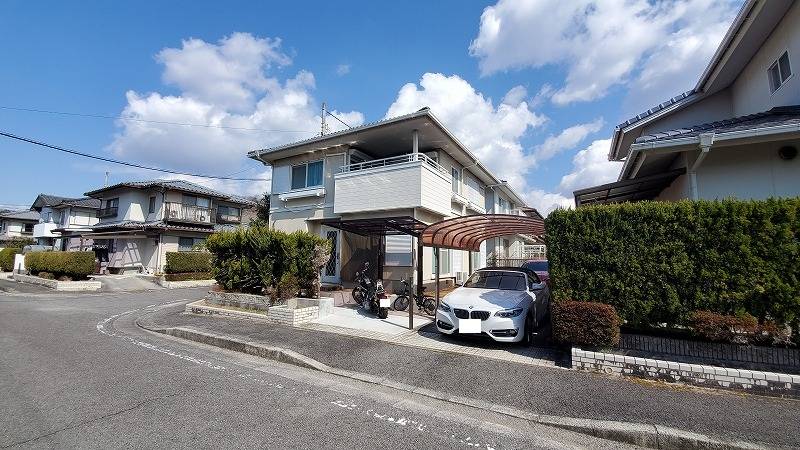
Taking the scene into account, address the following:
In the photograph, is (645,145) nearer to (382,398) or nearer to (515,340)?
(515,340)

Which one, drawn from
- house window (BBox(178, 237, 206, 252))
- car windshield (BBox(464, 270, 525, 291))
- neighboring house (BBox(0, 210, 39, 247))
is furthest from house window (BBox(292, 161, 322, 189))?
neighboring house (BBox(0, 210, 39, 247))

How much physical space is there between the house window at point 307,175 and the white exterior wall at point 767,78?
14.1 meters

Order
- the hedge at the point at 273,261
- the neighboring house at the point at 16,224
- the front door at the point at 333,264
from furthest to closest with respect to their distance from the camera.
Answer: the neighboring house at the point at 16,224 → the front door at the point at 333,264 → the hedge at the point at 273,261

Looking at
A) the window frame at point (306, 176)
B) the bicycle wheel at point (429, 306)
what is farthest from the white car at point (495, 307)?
the window frame at point (306, 176)

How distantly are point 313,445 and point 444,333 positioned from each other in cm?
447

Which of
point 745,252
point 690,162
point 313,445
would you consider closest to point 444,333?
point 313,445

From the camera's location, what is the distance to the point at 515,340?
22.1 feet

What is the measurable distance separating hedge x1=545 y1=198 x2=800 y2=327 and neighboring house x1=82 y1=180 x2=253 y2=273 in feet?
84.7

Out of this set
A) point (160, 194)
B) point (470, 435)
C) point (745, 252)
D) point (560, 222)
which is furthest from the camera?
point (160, 194)

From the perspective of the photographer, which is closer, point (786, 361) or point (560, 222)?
point (786, 361)

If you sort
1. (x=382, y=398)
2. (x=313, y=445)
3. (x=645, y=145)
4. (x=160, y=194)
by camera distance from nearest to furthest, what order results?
(x=313, y=445) → (x=382, y=398) → (x=645, y=145) → (x=160, y=194)

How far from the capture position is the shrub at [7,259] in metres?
28.3

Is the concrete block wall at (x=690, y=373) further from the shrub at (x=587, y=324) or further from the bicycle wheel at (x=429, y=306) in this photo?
the bicycle wheel at (x=429, y=306)

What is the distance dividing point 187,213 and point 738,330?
30.1 m
